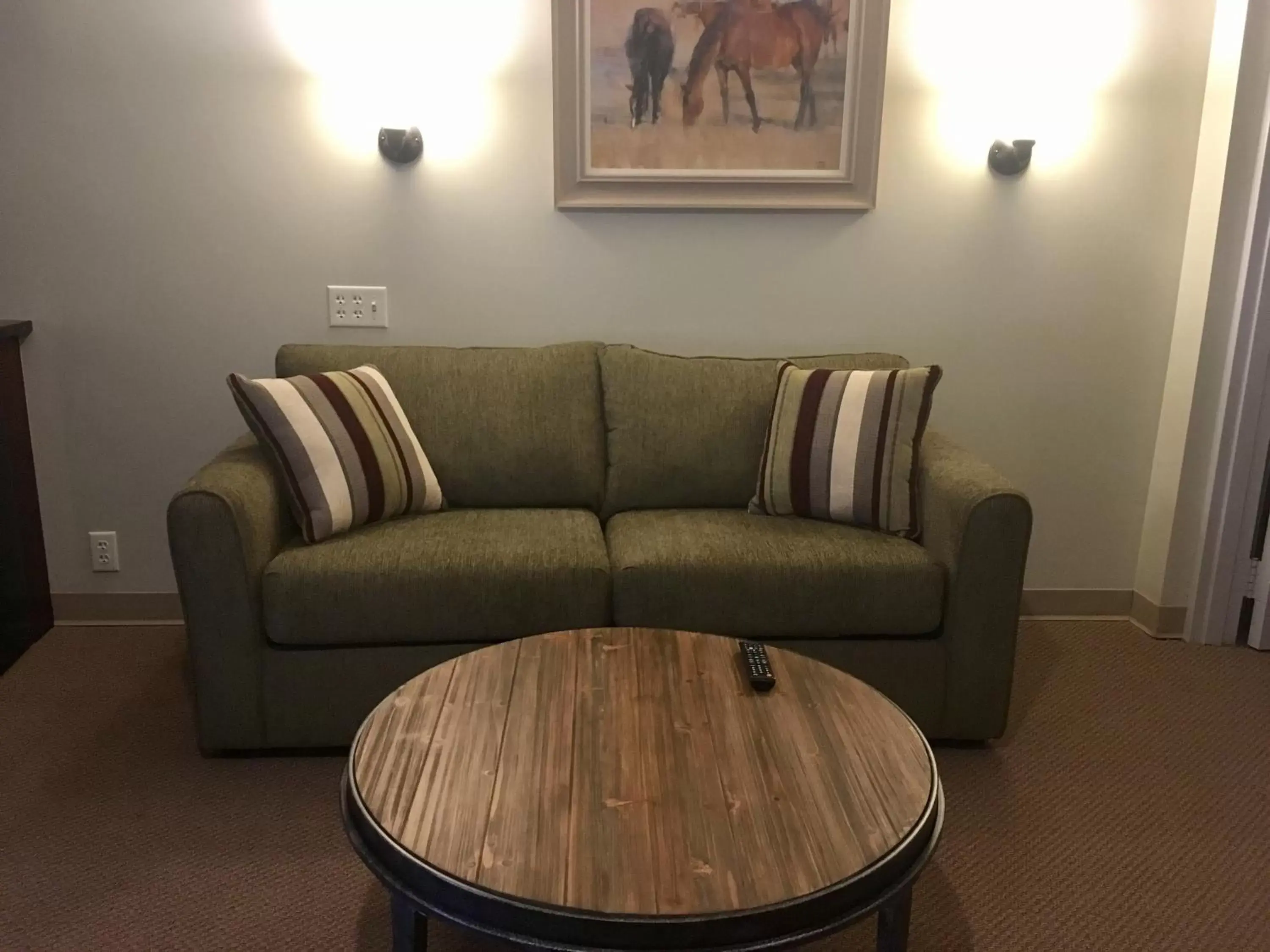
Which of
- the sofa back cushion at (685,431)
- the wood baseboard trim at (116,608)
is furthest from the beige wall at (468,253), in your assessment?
the sofa back cushion at (685,431)

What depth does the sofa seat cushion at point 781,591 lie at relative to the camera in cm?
Result: 230

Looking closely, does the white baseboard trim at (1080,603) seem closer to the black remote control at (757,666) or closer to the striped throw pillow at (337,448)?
the black remote control at (757,666)

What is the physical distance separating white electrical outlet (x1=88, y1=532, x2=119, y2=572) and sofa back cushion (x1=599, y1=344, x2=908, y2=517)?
3.56 feet

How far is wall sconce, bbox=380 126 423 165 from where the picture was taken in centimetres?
280

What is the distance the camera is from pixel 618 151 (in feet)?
A: 9.47

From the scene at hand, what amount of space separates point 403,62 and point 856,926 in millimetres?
2387

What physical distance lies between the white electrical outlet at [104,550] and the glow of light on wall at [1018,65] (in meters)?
2.67

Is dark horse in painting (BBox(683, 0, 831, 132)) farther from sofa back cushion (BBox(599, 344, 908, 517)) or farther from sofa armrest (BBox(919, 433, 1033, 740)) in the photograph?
sofa armrest (BBox(919, 433, 1033, 740))

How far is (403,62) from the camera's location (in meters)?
2.79

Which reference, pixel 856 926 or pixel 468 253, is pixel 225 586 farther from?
pixel 856 926

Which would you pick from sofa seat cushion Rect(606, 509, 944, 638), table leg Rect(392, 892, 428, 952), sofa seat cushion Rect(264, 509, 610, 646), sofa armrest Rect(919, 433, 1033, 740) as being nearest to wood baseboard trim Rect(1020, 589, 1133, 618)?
sofa armrest Rect(919, 433, 1033, 740)

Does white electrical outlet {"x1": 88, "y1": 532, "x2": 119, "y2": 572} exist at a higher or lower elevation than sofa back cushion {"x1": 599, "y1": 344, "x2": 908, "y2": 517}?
lower

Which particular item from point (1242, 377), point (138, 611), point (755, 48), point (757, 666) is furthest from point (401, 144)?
point (1242, 377)

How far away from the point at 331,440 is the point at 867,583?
4.19ft
